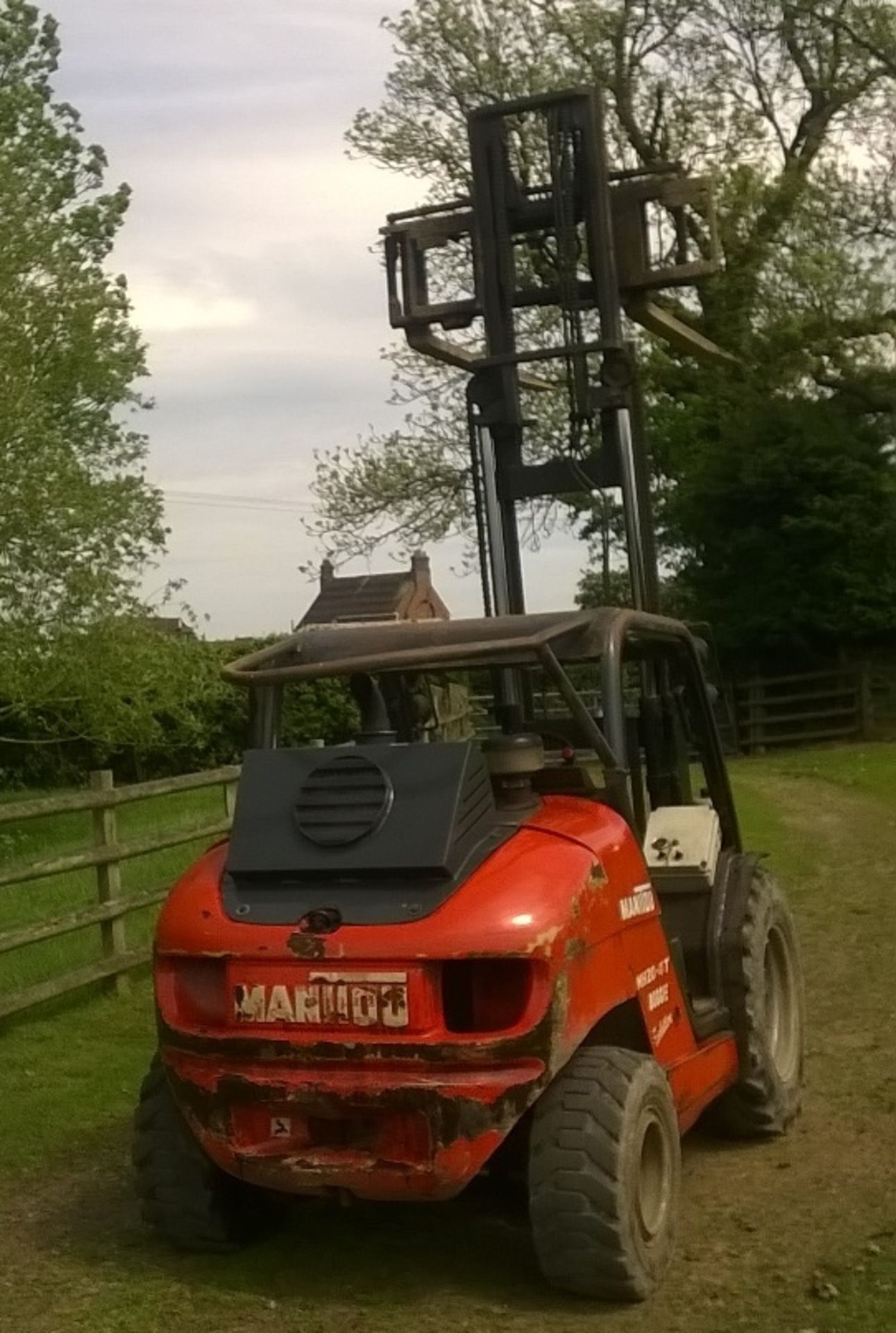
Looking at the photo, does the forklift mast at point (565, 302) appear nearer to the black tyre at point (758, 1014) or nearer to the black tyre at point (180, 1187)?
the black tyre at point (758, 1014)

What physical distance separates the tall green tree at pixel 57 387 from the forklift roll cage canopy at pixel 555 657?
14132 millimetres

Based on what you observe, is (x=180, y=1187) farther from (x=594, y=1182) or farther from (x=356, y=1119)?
(x=594, y=1182)

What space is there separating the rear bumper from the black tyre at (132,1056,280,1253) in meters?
0.30

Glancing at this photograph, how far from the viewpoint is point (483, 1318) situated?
5352 mm

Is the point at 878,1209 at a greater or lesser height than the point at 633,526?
lesser

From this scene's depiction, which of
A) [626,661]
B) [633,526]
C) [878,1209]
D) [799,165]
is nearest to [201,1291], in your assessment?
[878,1209]

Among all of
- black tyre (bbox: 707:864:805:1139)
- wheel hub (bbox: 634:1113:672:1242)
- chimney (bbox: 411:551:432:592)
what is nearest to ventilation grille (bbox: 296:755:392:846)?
wheel hub (bbox: 634:1113:672:1242)

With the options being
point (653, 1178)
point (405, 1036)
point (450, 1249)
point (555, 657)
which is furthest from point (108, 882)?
point (405, 1036)

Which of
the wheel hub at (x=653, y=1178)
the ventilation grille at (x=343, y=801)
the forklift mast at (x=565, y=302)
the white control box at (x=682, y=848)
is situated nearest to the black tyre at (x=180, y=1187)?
the ventilation grille at (x=343, y=801)

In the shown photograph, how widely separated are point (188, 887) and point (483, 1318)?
155cm

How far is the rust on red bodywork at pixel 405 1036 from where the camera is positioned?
527 cm

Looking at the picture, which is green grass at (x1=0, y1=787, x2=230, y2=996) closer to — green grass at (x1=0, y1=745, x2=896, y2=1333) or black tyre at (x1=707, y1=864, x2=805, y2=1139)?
green grass at (x1=0, y1=745, x2=896, y2=1333)

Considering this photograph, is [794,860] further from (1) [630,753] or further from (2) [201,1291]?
(2) [201,1291]

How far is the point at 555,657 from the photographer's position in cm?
606
